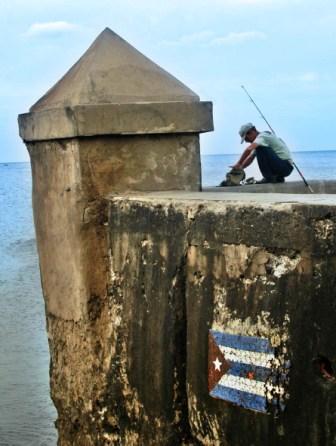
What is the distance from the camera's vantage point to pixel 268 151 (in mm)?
8984

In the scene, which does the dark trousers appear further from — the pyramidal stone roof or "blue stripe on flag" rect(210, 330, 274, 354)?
"blue stripe on flag" rect(210, 330, 274, 354)

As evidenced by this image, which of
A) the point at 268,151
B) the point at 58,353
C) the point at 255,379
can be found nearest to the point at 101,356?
the point at 58,353

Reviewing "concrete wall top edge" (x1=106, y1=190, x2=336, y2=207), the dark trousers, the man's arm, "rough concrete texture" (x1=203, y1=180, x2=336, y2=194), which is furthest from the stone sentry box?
the dark trousers

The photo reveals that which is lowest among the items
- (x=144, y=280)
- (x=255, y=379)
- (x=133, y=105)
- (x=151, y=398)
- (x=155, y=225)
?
(x=151, y=398)

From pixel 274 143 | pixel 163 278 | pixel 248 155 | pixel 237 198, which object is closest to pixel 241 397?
pixel 163 278

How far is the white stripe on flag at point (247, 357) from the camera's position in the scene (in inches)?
113

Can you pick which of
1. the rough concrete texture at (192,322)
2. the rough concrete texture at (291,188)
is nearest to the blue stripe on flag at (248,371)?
the rough concrete texture at (192,322)

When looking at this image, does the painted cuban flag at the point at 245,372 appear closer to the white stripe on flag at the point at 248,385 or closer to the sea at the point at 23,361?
the white stripe on flag at the point at 248,385

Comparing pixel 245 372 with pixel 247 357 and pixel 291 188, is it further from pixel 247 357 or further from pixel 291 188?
pixel 291 188

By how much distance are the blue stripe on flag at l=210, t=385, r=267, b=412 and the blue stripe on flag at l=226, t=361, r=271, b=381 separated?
6 cm

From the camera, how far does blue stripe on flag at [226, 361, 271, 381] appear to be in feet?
9.47

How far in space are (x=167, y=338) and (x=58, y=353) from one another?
2.67 feet

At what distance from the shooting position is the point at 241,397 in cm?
298

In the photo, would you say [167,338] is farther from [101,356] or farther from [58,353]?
[58,353]
